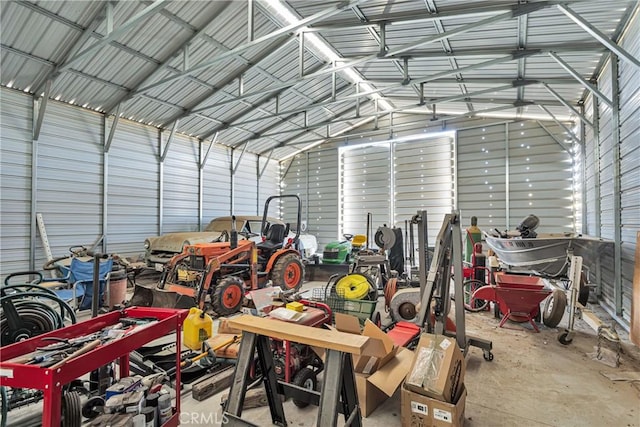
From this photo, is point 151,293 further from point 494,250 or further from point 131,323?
point 494,250

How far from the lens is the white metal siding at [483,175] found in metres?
8.64

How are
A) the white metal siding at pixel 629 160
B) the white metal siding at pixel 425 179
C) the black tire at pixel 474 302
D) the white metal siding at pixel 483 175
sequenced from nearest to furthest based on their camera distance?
1. the white metal siding at pixel 629 160
2. the black tire at pixel 474 302
3. the white metal siding at pixel 483 175
4. the white metal siding at pixel 425 179

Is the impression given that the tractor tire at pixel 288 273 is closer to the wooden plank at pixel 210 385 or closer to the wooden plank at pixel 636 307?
the wooden plank at pixel 210 385

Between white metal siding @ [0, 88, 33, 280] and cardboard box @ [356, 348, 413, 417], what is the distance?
690 centimetres

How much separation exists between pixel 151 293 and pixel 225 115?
5999mm

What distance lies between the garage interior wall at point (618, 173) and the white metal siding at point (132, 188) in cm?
950

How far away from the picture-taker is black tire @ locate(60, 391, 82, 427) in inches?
62.7

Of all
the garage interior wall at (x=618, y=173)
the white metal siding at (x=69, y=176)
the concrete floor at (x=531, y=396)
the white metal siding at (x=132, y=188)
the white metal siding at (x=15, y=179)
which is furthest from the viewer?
the white metal siding at (x=132, y=188)

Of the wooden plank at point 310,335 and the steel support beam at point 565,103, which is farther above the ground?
the steel support beam at point 565,103

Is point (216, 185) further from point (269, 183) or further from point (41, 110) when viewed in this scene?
point (41, 110)

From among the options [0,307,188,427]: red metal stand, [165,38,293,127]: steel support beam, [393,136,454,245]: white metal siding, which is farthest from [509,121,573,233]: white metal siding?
[0,307,188,427]: red metal stand

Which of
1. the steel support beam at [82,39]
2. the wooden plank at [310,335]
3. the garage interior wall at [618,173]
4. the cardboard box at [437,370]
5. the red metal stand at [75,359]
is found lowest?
the cardboard box at [437,370]

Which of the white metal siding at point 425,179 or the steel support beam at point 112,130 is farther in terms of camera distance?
the white metal siding at point 425,179

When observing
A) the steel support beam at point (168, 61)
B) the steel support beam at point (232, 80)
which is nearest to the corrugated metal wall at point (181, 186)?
the steel support beam at point (232, 80)
